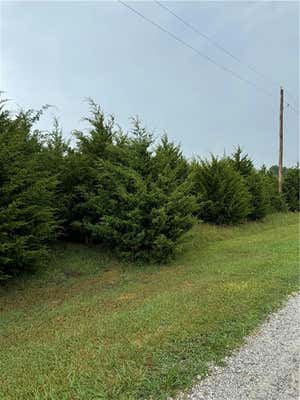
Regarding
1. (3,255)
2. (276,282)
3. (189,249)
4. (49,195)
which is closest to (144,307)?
(276,282)

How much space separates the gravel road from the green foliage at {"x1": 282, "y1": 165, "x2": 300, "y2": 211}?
21.2 m

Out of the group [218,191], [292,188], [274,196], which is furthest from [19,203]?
[292,188]

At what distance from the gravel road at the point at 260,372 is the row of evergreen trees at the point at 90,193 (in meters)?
4.41

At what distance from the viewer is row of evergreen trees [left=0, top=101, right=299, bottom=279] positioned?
7.05m

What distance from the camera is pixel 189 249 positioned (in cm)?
Result: 1101

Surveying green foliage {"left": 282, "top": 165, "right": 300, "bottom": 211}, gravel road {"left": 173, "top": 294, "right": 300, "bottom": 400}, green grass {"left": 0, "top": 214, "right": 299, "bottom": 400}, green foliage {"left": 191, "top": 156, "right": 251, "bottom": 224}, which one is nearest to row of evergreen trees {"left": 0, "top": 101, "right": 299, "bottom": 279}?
green grass {"left": 0, "top": 214, "right": 299, "bottom": 400}

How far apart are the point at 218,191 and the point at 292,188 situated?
11456mm

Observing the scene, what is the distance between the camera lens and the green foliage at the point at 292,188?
955 inches

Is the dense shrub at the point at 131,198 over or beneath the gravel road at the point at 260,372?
over

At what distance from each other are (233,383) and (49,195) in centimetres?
578

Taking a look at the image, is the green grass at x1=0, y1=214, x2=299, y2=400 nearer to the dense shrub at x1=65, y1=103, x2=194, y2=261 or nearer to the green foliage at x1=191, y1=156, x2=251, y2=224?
the dense shrub at x1=65, y1=103, x2=194, y2=261

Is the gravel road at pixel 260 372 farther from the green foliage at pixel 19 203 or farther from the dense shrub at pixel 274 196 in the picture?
the dense shrub at pixel 274 196

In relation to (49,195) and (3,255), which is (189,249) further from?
(3,255)

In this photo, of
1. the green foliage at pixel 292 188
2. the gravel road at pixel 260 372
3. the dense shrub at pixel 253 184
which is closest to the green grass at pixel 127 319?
the gravel road at pixel 260 372
